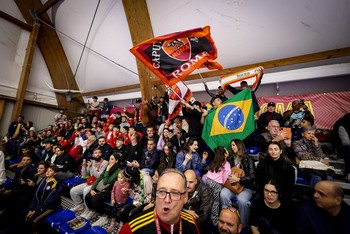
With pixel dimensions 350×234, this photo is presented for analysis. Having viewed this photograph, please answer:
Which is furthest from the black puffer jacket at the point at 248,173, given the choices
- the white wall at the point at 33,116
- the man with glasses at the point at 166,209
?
the white wall at the point at 33,116

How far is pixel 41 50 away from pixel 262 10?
11664mm

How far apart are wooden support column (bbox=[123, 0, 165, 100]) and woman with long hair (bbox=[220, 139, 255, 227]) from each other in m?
4.25

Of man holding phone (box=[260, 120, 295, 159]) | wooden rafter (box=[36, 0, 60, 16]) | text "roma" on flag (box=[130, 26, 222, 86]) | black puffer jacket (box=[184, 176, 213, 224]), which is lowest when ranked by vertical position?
black puffer jacket (box=[184, 176, 213, 224])

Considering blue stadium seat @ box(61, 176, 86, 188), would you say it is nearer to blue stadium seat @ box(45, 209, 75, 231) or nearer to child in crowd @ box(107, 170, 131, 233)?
blue stadium seat @ box(45, 209, 75, 231)

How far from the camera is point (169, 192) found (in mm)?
1098

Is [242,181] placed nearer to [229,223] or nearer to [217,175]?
[217,175]

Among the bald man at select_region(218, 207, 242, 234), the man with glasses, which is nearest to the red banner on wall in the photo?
the bald man at select_region(218, 207, 242, 234)

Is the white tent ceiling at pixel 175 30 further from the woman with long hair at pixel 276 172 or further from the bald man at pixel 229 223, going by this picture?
the bald man at pixel 229 223

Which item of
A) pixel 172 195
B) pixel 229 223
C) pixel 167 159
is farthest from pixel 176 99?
pixel 172 195

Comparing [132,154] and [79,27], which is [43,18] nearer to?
[79,27]

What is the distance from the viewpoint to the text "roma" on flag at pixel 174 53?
10.5 ft

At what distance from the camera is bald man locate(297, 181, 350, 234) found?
1584 millimetres

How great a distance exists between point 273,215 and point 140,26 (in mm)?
6431

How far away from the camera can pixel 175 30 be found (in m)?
5.84
